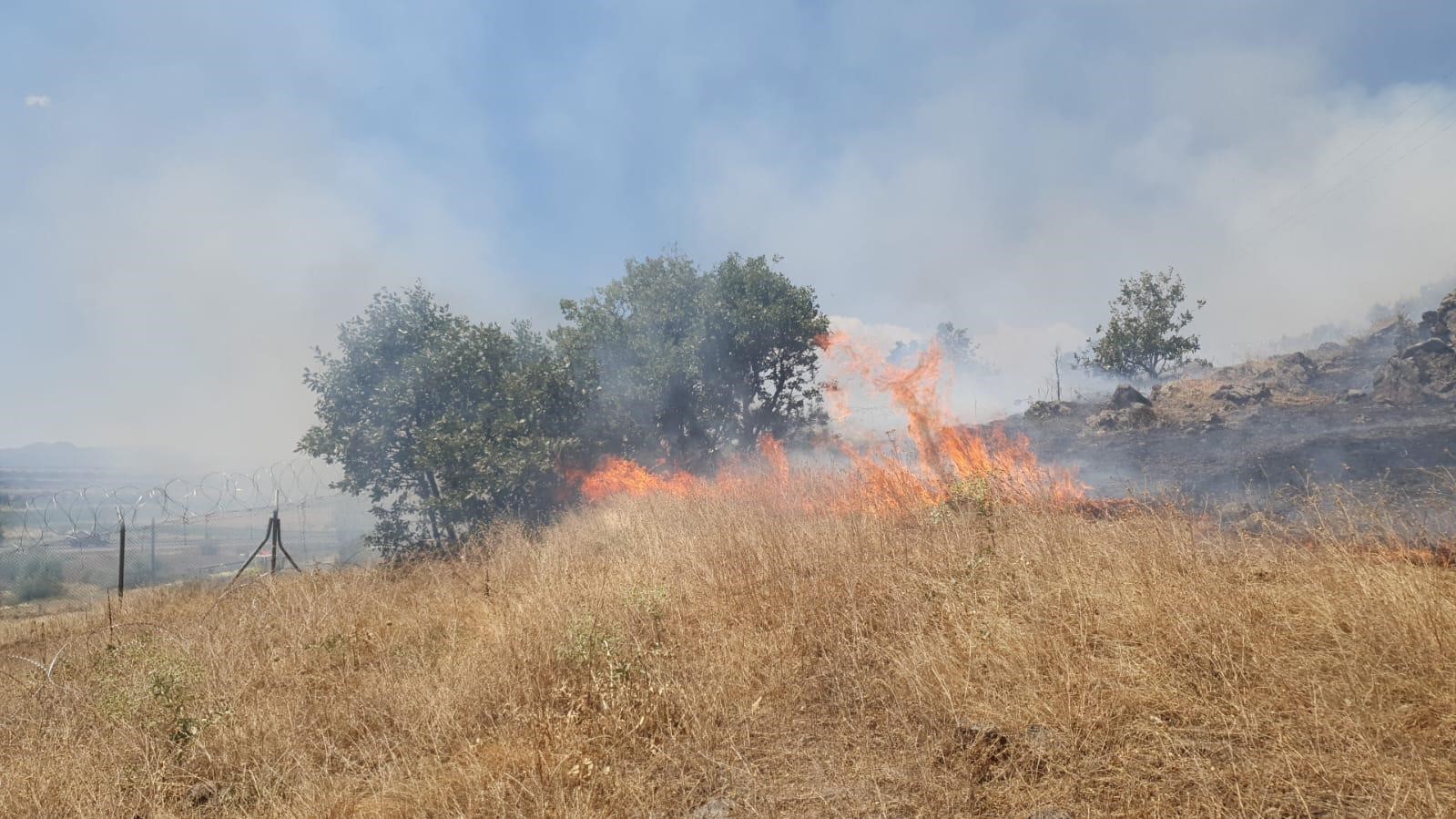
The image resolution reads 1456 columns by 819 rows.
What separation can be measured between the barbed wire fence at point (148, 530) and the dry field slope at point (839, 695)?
4821mm

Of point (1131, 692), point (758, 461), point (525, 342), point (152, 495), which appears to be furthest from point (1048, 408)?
point (152, 495)

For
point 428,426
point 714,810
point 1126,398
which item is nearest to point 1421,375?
point 1126,398

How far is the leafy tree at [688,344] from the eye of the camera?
20.8m

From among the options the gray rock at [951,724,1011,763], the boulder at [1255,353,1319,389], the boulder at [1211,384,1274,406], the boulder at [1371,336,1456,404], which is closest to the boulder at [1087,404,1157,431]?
the boulder at [1211,384,1274,406]

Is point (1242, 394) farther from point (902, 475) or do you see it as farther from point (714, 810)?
point (714, 810)

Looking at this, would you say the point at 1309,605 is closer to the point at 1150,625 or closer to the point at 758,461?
the point at 1150,625

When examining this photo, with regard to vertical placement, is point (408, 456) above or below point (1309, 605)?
above

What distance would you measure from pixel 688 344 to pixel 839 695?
17061mm

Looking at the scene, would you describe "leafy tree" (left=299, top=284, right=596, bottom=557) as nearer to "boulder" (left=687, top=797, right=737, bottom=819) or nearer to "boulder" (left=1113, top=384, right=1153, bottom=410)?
"boulder" (left=687, top=797, right=737, bottom=819)

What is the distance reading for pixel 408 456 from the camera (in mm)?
14539

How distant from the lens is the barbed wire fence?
13.4m

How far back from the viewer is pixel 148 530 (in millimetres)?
18359

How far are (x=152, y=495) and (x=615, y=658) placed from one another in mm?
12944

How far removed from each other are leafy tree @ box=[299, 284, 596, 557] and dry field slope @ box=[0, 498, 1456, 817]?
7755mm
